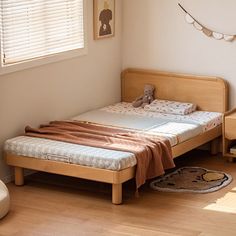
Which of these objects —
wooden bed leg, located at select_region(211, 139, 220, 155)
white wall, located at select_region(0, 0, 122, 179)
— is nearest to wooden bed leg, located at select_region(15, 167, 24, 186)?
white wall, located at select_region(0, 0, 122, 179)

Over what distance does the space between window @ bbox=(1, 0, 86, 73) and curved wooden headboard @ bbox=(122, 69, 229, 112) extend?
0.66 meters

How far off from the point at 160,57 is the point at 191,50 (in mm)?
309

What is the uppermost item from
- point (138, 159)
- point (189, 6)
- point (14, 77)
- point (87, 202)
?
point (189, 6)

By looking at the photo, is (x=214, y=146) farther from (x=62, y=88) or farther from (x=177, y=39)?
(x=62, y=88)

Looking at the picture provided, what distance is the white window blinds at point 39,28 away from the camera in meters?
4.91

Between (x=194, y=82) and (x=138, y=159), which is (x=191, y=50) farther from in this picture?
(x=138, y=159)

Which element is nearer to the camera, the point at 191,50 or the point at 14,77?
the point at 14,77

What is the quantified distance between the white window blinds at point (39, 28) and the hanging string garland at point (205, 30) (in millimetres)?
888

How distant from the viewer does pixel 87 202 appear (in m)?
4.66

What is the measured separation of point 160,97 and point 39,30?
1.33m

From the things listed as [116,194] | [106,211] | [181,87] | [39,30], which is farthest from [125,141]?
[181,87]

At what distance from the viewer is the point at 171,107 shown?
5.71m

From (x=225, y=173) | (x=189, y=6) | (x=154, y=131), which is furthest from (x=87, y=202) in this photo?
(x=189, y=6)

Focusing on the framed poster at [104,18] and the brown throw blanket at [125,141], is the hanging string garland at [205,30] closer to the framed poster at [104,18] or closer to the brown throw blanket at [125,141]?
the framed poster at [104,18]
